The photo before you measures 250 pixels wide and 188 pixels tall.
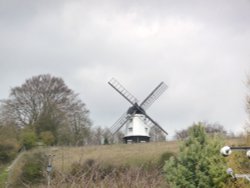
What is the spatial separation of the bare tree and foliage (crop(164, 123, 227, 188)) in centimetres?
3476

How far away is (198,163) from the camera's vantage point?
20156 mm

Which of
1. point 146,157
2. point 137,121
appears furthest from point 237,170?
point 137,121

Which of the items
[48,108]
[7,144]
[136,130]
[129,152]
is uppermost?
[48,108]

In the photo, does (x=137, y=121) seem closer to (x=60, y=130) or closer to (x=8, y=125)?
(x=60, y=130)

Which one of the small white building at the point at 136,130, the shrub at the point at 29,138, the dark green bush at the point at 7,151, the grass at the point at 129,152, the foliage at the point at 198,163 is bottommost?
the foliage at the point at 198,163

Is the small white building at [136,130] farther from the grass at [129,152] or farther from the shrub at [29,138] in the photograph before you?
the shrub at [29,138]

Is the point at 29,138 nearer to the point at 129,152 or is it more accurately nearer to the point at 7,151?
the point at 7,151

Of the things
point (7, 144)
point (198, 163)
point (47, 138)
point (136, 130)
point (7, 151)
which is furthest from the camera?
point (136, 130)

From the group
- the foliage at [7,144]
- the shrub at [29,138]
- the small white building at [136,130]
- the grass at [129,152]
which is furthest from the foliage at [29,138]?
the small white building at [136,130]

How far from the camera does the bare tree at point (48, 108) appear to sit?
56.2 metres

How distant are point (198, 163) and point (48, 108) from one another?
38688mm

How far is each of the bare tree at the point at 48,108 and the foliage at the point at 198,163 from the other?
34764 mm

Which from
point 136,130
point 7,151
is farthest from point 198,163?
point 136,130

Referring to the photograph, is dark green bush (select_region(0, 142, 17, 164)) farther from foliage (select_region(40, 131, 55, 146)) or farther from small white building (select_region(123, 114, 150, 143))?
small white building (select_region(123, 114, 150, 143))
